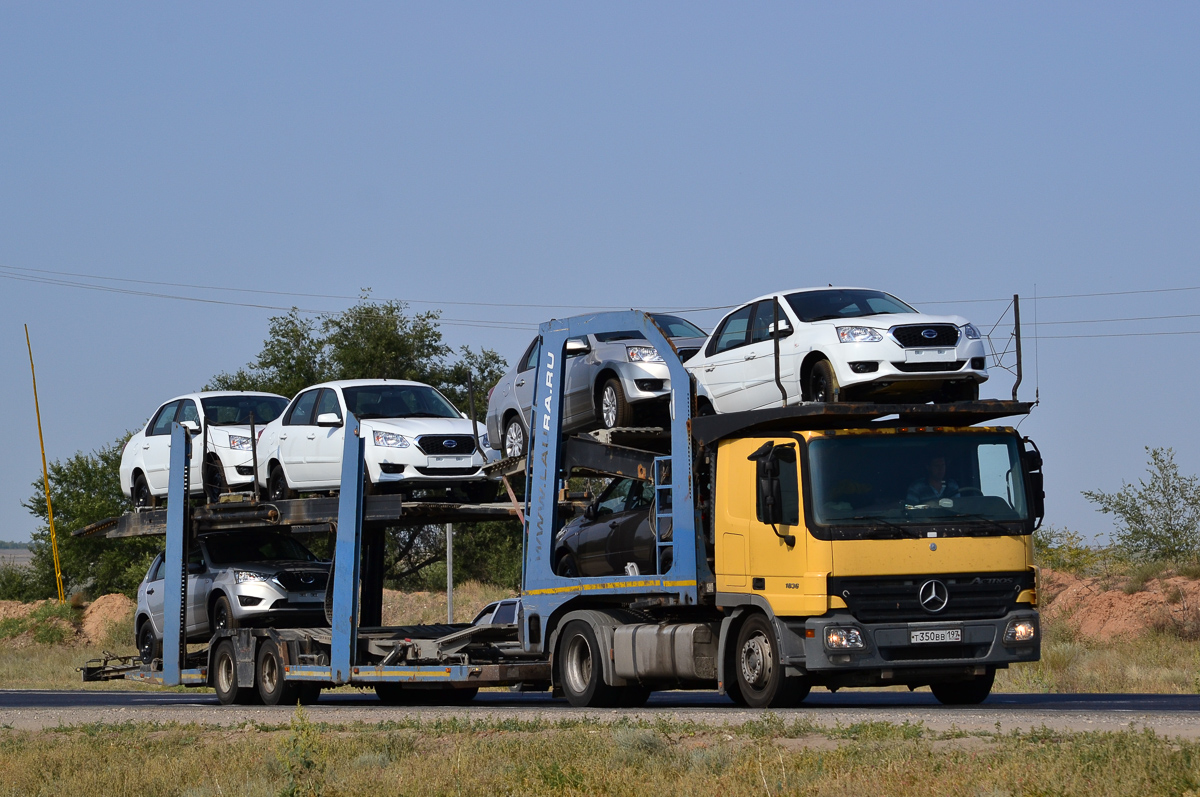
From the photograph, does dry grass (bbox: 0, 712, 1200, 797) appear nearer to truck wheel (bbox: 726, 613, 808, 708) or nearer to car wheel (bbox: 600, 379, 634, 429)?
truck wheel (bbox: 726, 613, 808, 708)

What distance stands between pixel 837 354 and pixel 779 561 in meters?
1.85

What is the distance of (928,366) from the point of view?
12.8 m

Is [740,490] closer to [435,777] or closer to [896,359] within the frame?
[896,359]

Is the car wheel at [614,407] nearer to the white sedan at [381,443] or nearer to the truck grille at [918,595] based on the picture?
the white sedan at [381,443]

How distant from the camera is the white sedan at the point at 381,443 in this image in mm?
16969

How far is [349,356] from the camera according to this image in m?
49.2

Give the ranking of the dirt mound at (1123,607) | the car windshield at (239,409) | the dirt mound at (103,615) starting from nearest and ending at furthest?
the car windshield at (239,409) < the dirt mound at (1123,607) < the dirt mound at (103,615)

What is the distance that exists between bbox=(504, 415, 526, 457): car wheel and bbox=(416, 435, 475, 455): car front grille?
2.08 feet

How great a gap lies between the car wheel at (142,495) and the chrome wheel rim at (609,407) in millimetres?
8642

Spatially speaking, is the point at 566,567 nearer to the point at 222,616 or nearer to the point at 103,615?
the point at 222,616

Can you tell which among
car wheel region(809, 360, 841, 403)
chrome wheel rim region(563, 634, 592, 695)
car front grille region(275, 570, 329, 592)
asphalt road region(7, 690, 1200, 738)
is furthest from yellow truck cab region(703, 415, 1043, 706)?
car front grille region(275, 570, 329, 592)

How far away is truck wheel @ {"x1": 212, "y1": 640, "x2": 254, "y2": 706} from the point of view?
1806 cm

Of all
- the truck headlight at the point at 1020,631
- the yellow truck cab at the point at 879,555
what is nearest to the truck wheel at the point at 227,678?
the yellow truck cab at the point at 879,555

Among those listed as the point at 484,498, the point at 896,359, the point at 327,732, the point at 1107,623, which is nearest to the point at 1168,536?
the point at 1107,623
